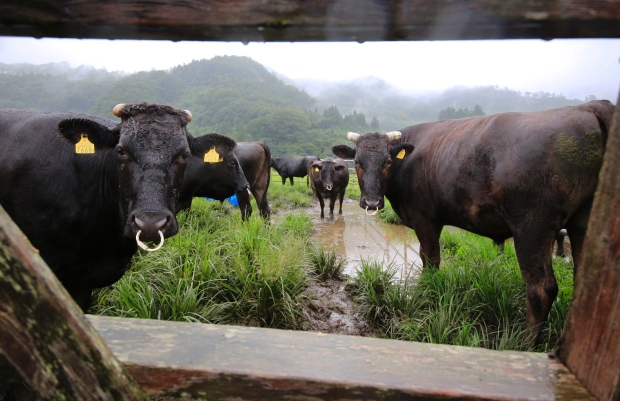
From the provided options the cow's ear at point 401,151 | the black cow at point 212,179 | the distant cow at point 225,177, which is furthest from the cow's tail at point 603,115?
the black cow at point 212,179

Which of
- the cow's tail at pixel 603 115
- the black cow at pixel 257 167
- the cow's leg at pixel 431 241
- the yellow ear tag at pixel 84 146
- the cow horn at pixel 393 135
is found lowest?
the black cow at pixel 257 167

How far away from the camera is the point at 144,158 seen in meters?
2.62

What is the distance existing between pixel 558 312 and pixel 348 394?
128 inches

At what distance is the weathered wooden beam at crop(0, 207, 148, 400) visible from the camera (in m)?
0.70

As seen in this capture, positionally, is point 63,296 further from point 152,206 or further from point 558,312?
point 558,312

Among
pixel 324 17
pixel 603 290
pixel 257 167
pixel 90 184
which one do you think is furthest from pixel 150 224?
pixel 257 167

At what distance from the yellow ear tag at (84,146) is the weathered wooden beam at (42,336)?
2.41 m

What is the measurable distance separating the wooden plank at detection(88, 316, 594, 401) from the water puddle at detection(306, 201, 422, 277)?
4.73 m

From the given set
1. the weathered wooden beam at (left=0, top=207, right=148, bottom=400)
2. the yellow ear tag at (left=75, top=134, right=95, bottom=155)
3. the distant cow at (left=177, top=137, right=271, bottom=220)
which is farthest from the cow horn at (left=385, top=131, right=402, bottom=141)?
the weathered wooden beam at (left=0, top=207, right=148, bottom=400)

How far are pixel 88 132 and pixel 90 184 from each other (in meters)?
0.43

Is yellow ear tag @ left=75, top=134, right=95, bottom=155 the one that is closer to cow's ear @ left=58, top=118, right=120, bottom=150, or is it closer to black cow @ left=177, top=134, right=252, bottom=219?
cow's ear @ left=58, top=118, right=120, bottom=150

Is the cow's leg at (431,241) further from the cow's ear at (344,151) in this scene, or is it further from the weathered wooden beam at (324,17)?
the weathered wooden beam at (324,17)

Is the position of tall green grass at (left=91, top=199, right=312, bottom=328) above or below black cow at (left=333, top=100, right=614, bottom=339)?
below

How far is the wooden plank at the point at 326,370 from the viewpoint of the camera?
822 millimetres
